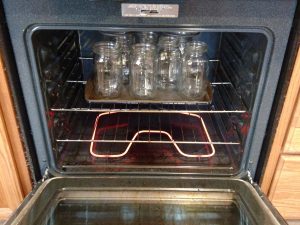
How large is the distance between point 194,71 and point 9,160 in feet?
2.27

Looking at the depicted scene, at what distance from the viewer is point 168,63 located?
1107 millimetres

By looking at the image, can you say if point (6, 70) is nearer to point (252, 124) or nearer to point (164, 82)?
→ point (164, 82)

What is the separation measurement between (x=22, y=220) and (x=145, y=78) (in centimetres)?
59

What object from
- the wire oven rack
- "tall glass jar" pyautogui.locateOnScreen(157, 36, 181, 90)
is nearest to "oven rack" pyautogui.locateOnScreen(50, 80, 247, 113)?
the wire oven rack

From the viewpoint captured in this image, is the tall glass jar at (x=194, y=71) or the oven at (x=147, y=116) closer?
the oven at (x=147, y=116)

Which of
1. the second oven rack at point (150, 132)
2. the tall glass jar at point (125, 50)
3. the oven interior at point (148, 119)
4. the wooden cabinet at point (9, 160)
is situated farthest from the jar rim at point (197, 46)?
the wooden cabinet at point (9, 160)

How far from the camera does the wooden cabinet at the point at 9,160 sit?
0.85 metres

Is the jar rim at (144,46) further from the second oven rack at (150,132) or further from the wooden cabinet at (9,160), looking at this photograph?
the wooden cabinet at (9,160)

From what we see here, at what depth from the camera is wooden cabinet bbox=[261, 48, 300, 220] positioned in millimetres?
857

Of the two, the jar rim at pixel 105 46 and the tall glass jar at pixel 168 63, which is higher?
the jar rim at pixel 105 46

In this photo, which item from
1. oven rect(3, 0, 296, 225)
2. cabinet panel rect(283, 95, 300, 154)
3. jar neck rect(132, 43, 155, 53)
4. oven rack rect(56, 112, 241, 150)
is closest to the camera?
oven rect(3, 0, 296, 225)

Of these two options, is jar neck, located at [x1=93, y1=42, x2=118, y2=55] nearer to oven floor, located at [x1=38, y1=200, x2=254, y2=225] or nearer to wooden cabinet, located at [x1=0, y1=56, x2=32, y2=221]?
wooden cabinet, located at [x1=0, y1=56, x2=32, y2=221]

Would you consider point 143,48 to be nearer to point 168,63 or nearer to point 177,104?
point 168,63

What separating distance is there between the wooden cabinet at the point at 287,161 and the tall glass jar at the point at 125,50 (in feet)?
1.82
